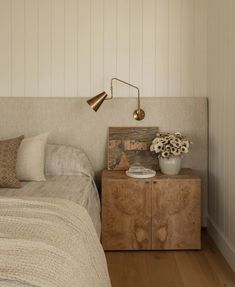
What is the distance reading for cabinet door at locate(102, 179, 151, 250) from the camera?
8.25ft

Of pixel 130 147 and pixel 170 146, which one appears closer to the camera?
pixel 170 146

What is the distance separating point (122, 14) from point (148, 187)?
4.94 feet

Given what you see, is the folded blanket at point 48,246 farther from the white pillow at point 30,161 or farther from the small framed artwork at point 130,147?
the small framed artwork at point 130,147

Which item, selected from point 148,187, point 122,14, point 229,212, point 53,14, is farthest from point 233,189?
point 53,14

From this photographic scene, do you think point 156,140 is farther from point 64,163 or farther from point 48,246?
point 48,246

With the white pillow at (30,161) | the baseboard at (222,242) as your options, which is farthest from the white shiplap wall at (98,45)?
the baseboard at (222,242)

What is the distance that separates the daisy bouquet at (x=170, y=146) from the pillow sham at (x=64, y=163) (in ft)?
1.89

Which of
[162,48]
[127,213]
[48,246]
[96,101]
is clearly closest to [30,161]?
[96,101]

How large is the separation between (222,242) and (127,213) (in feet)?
2.39

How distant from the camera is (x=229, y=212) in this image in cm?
237

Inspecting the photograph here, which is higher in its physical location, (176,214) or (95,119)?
(95,119)

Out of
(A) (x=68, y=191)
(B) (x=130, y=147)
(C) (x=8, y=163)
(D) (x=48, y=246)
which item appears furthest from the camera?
(B) (x=130, y=147)

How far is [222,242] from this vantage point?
249cm

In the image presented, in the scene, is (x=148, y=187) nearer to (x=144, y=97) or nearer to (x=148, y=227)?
(x=148, y=227)
